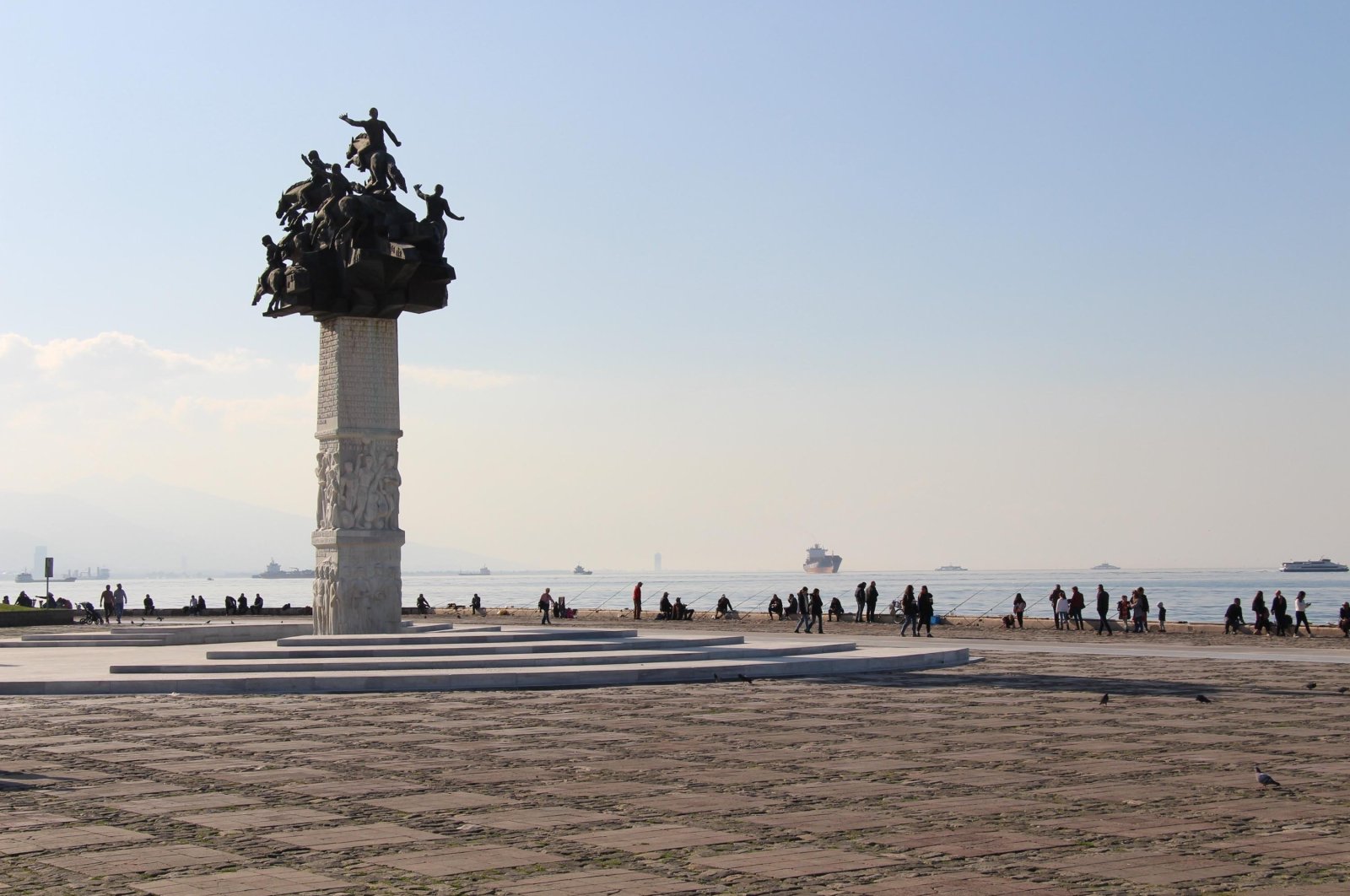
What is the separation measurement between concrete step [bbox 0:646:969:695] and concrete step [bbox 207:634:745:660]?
167 cm

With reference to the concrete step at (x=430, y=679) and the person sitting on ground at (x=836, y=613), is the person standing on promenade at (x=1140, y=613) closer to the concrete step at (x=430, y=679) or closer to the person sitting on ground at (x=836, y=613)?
the person sitting on ground at (x=836, y=613)

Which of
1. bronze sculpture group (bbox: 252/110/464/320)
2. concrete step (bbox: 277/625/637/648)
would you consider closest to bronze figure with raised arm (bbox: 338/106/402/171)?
bronze sculpture group (bbox: 252/110/464/320)

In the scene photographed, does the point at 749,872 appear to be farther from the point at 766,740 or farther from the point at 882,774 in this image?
the point at 766,740

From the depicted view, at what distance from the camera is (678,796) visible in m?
9.53

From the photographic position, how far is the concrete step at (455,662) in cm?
1967

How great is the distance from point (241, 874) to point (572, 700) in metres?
9.66

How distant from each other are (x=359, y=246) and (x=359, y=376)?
211 cm

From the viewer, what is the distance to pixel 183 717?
15.0m

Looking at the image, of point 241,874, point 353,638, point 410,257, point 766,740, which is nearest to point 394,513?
point 353,638

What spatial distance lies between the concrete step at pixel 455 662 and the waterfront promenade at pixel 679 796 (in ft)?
9.01

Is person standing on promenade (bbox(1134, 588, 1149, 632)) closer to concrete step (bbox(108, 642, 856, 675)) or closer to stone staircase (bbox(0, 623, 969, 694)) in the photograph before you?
stone staircase (bbox(0, 623, 969, 694))

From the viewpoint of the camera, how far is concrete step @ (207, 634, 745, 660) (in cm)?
2112

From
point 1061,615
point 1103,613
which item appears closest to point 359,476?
point 1103,613

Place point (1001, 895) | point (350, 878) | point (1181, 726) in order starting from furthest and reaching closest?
1. point (1181, 726)
2. point (350, 878)
3. point (1001, 895)
